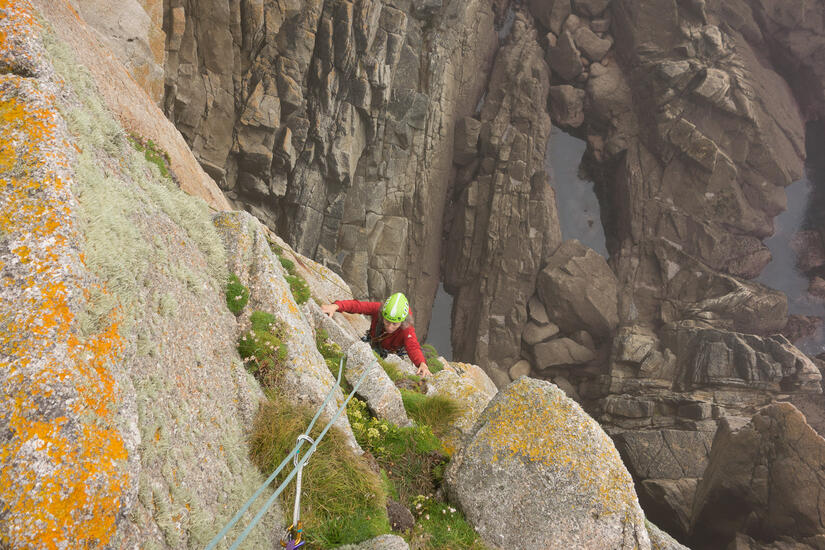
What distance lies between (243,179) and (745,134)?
44.9 m

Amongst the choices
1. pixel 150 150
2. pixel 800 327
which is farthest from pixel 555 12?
pixel 150 150

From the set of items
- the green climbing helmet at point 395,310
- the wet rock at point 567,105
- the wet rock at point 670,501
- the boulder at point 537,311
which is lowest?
the wet rock at point 670,501

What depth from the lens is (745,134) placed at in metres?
41.5

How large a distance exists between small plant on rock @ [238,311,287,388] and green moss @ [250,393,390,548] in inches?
17.0

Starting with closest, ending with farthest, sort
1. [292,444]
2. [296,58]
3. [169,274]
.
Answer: [169,274], [292,444], [296,58]

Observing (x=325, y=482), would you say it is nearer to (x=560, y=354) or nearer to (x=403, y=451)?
(x=403, y=451)

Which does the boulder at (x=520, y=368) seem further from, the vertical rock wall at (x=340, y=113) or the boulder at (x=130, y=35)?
the boulder at (x=130, y=35)

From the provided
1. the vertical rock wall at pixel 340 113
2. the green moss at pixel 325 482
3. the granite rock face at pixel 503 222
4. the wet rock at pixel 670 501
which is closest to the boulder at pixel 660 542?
the green moss at pixel 325 482

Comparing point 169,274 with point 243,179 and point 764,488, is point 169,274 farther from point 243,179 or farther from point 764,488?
point 243,179

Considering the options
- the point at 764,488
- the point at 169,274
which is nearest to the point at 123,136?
the point at 169,274

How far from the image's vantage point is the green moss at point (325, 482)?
5.25 meters

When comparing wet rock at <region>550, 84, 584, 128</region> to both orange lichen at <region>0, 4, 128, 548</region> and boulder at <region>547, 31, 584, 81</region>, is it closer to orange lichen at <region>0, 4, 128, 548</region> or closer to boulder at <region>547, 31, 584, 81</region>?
boulder at <region>547, 31, 584, 81</region>

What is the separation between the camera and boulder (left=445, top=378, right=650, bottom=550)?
6.30m

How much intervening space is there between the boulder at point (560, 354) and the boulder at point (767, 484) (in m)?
19.3
